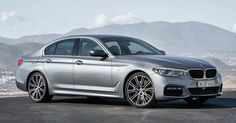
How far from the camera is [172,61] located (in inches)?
375

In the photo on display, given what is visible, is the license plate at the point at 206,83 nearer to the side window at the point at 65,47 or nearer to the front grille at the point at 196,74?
the front grille at the point at 196,74

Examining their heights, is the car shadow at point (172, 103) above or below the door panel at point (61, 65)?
below

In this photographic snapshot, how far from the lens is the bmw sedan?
937cm

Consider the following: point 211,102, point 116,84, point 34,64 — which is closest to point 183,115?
point 116,84

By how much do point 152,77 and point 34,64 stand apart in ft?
10.6

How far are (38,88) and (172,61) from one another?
10.7 feet

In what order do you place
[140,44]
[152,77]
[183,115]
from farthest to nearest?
1. [140,44]
2. [152,77]
3. [183,115]

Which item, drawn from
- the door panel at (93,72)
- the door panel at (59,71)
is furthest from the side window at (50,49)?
the door panel at (93,72)

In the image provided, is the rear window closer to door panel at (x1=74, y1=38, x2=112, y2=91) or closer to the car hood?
door panel at (x1=74, y1=38, x2=112, y2=91)

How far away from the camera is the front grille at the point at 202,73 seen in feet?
31.0

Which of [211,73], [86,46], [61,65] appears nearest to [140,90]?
[211,73]

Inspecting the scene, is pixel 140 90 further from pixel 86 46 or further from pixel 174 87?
pixel 86 46

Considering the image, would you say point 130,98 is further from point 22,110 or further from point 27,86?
point 27,86

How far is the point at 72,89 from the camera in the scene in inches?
424
